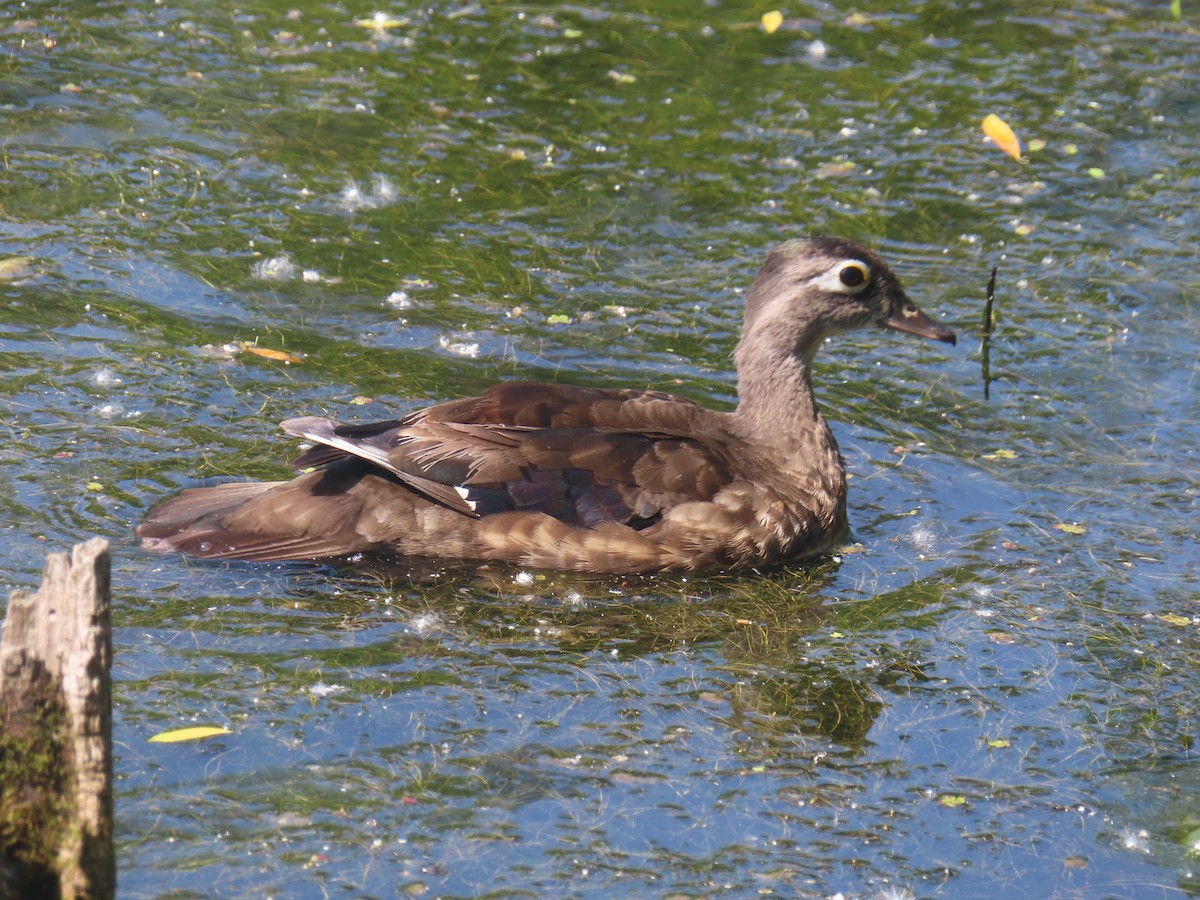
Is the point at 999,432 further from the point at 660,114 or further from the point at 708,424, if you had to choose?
the point at 660,114

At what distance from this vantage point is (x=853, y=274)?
8023mm

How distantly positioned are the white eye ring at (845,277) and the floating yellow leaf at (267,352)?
282 cm

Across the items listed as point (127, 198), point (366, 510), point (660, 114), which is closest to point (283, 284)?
point (127, 198)

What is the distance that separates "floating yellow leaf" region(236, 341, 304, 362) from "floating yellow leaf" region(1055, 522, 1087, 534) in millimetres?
4013

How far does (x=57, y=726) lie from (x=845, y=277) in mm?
4773

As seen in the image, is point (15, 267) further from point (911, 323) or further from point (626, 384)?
point (911, 323)

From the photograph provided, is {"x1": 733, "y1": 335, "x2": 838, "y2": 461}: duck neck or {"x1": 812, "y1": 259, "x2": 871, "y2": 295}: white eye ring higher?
{"x1": 812, "y1": 259, "x2": 871, "y2": 295}: white eye ring

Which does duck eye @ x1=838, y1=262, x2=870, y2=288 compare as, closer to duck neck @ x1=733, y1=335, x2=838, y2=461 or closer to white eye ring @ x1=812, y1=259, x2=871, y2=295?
white eye ring @ x1=812, y1=259, x2=871, y2=295

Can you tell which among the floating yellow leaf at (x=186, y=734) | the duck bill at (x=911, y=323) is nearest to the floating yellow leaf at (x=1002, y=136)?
the duck bill at (x=911, y=323)

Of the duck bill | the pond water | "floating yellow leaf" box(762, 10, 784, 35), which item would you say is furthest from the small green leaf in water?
"floating yellow leaf" box(762, 10, 784, 35)

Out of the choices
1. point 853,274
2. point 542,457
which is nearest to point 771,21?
point 853,274

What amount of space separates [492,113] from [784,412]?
475 centimetres

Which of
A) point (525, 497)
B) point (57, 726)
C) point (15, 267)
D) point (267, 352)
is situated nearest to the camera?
point (57, 726)

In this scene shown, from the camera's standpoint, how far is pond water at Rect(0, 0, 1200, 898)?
565 centimetres
